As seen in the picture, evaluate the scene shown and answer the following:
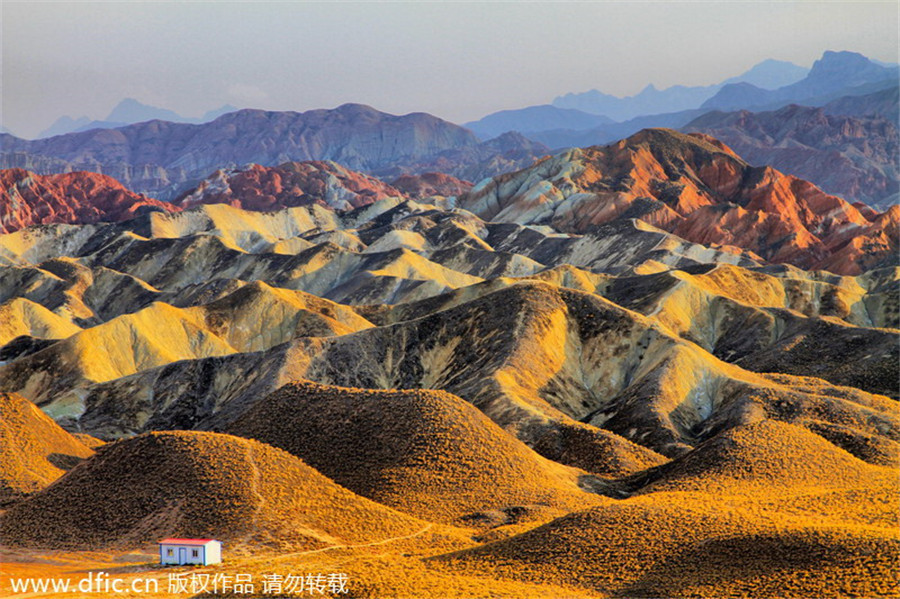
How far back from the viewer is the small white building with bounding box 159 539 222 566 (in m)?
45.2

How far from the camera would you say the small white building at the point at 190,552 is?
148ft

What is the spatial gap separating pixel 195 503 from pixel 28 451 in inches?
825

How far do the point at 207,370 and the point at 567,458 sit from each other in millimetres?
51676

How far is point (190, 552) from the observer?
45.5 metres

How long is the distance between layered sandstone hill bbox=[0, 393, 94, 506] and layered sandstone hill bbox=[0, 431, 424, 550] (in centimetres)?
512

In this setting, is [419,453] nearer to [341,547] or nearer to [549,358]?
[341,547]

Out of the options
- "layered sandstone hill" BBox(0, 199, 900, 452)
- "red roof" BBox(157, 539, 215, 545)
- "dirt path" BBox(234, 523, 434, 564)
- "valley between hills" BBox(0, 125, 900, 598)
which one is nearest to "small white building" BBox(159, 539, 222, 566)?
"red roof" BBox(157, 539, 215, 545)

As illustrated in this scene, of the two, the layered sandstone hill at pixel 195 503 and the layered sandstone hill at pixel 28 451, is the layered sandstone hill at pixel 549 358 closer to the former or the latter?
the layered sandstone hill at pixel 28 451

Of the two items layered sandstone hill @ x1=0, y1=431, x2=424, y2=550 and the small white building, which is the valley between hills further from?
the small white building

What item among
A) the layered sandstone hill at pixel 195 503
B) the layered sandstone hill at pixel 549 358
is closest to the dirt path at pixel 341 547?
the layered sandstone hill at pixel 195 503

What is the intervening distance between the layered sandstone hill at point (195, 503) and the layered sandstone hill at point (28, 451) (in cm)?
512

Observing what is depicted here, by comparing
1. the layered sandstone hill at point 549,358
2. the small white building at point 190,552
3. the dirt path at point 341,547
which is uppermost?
the small white building at point 190,552

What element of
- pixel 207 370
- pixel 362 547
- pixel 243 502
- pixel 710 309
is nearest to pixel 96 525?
pixel 243 502

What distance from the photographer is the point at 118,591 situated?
1628 inches
